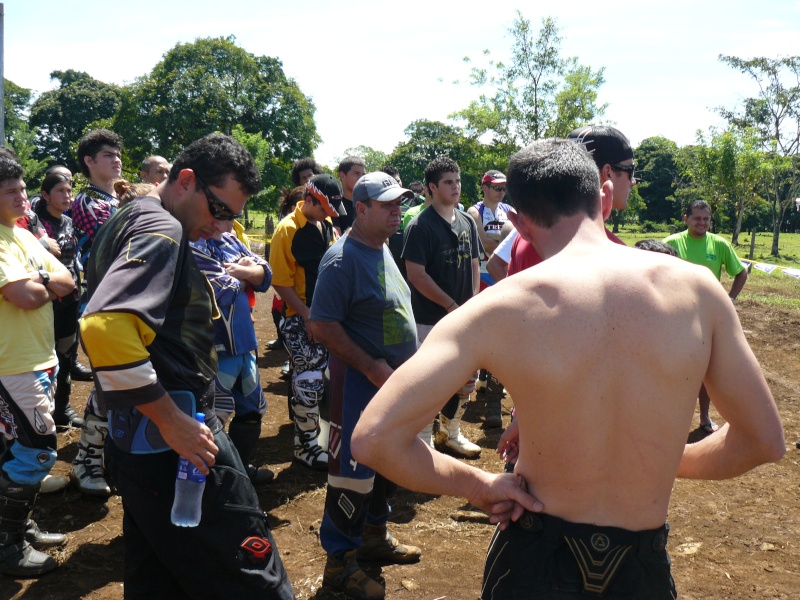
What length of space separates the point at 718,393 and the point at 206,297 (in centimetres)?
181

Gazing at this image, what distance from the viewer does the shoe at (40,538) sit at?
4.32 metres

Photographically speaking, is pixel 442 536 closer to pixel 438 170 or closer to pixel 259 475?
pixel 259 475

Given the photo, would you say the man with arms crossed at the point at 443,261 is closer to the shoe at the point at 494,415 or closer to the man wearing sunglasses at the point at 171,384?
the shoe at the point at 494,415

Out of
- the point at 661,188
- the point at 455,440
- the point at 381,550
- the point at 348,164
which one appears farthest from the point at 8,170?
the point at 661,188

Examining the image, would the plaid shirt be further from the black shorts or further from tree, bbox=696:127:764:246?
tree, bbox=696:127:764:246

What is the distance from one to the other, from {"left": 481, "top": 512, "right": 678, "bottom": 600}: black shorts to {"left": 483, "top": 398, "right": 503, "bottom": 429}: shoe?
502cm

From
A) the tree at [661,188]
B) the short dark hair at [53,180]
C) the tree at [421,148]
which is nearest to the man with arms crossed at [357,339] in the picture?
the short dark hair at [53,180]

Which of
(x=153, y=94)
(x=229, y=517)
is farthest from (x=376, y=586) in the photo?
(x=153, y=94)

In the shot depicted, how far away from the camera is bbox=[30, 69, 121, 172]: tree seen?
5653cm

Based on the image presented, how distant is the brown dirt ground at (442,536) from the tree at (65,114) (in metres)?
57.5

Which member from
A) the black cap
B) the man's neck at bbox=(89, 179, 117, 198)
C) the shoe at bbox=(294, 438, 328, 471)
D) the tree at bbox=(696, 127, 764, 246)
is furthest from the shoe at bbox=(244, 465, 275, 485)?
the tree at bbox=(696, 127, 764, 246)

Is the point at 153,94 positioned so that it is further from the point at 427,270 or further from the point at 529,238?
the point at 529,238

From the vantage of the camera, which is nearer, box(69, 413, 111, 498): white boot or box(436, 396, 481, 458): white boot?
box(69, 413, 111, 498): white boot

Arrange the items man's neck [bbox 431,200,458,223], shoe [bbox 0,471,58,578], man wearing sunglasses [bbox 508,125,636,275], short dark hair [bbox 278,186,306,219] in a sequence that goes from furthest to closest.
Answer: short dark hair [bbox 278,186,306,219] → man's neck [bbox 431,200,458,223] → shoe [bbox 0,471,58,578] → man wearing sunglasses [bbox 508,125,636,275]
